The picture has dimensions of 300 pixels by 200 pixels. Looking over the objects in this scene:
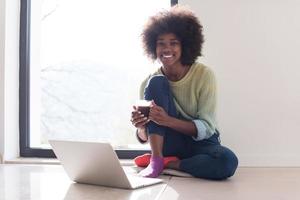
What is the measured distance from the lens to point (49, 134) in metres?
2.19

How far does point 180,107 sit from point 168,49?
0.72ft

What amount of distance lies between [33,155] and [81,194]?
3.22ft

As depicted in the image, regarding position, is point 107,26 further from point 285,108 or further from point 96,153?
point 96,153

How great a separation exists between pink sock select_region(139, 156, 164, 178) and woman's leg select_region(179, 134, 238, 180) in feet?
0.27

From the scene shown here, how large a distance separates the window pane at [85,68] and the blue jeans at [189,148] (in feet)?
1.55

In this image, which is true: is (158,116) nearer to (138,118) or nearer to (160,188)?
(138,118)

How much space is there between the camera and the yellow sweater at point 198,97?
163 centimetres

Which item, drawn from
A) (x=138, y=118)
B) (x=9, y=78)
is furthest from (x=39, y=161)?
(x=138, y=118)

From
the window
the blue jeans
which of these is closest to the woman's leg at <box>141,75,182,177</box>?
the blue jeans

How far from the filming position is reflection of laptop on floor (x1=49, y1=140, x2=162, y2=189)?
1.18m

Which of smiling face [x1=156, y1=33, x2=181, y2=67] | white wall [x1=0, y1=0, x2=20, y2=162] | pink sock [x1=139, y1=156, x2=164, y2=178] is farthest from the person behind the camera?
white wall [x1=0, y1=0, x2=20, y2=162]

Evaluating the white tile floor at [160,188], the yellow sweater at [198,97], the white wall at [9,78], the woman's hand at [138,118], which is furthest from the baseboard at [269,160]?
the white wall at [9,78]

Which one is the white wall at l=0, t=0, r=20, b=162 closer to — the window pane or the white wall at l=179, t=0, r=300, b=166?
the window pane

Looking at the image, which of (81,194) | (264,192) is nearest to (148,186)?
(81,194)
